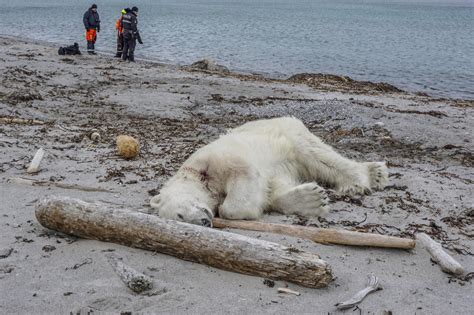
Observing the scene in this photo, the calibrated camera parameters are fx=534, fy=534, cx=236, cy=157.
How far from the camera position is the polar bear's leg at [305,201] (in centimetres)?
515

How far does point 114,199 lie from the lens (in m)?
5.40

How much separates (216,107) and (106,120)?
9.04ft

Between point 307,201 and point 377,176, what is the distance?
55.9 inches

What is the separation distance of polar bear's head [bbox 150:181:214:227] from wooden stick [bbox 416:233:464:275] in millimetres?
1706

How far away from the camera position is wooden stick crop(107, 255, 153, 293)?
3.44m

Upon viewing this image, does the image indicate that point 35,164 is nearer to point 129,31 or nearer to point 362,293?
point 362,293

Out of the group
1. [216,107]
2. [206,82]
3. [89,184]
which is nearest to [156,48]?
[206,82]

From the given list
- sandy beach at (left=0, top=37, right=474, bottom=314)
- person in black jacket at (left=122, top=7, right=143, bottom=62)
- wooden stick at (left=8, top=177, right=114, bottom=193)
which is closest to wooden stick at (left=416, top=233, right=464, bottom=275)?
sandy beach at (left=0, top=37, right=474, bottom=314)

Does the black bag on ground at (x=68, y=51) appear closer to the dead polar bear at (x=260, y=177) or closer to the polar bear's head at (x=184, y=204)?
the dead polar bear at (x=260, y=177)

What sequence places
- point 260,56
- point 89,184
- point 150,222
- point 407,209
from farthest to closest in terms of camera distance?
point 260,56 < point 89,184 < point 407,209 < point 150,222

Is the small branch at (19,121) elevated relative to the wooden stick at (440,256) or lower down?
lower down

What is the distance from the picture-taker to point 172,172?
6.58 metres

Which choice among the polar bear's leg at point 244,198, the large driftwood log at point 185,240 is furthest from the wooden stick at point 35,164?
the polar bear's leg at point 244,198

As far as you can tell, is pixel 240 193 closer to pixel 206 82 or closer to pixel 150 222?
pixel 150 222
